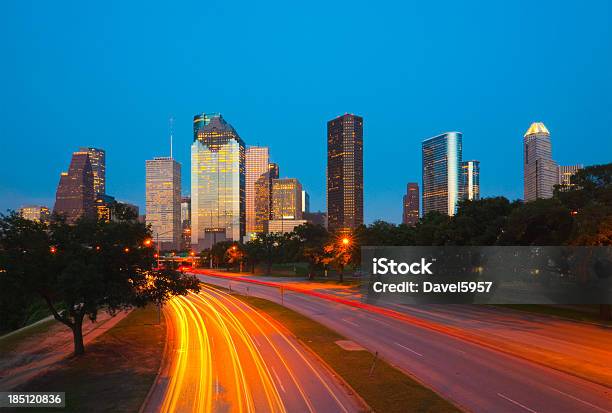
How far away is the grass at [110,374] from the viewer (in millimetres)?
20047

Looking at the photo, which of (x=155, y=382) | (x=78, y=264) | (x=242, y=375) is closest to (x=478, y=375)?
(x=242, y=375)

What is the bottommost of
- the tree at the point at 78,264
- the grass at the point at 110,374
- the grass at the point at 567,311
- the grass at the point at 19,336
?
the grass at the point at 19,336

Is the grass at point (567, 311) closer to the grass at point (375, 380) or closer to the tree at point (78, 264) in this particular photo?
the grass at point (375, 380)

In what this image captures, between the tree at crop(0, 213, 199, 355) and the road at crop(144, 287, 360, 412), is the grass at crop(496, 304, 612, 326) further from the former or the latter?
the tree at crop(0, 213, 199, 355)

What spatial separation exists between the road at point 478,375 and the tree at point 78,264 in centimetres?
1545

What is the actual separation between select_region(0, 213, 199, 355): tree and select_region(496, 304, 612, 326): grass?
3524 centimetres

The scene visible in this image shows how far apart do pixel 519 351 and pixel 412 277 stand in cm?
4568

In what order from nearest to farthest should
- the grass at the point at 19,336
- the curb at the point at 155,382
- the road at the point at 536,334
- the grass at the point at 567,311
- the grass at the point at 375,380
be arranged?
the grass at the point at 375,380 → the curb at the point at 155,382 → the road at the point at 536,334 → the grass at the point at 19,336 → the grass at the point at 567,311

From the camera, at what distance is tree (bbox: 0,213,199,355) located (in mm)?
27156

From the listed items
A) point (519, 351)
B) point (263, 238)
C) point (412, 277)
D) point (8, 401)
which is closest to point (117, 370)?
point (8, 401)

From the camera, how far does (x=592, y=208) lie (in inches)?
1510

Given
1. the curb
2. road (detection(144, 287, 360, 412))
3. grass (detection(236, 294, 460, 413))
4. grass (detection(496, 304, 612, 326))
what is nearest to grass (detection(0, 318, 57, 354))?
road (detection(144, 287, 360, 412))

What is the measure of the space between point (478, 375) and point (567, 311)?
2817 cm

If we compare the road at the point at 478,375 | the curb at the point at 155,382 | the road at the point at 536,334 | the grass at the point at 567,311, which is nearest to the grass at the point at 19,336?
the curb at the point at 155,382
